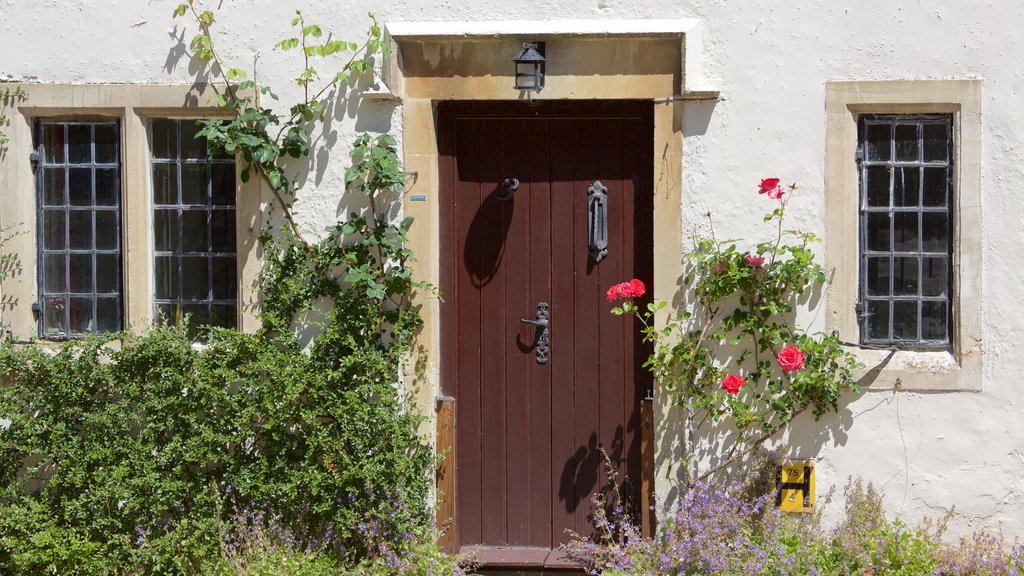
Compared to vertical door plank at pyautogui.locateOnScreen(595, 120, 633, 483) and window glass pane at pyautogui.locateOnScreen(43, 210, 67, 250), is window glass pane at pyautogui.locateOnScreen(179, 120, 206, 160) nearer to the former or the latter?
window glass pane at pyautogui.locateOnScreen(43, 210, 67, 250)

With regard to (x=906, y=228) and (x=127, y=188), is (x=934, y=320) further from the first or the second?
(x=127, y=188)

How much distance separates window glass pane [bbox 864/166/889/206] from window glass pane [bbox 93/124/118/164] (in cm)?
395

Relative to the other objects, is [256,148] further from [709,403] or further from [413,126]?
[709,403]

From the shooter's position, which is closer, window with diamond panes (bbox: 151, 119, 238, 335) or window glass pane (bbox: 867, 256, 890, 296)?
window glass pane (bbox: 867, 256, 890, 296)

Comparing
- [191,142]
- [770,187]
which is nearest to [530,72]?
[770,187]

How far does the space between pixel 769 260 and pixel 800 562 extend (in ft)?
4.86

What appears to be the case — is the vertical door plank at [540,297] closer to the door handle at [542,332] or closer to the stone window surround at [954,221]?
the door handle at [542,332]

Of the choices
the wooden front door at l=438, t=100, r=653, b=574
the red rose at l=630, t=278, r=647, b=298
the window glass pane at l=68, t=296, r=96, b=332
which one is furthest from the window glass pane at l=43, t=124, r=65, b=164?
the red rose at l=630, t=278, r=647, b=298

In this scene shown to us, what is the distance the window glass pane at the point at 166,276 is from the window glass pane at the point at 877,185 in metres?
3.65

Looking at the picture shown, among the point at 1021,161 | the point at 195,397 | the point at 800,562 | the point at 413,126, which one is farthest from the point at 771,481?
the point at 195,397

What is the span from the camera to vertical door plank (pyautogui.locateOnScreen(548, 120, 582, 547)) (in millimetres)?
5848

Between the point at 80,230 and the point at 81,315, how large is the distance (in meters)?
0.46

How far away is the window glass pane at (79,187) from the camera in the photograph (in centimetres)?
601

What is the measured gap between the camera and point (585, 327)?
5871 millimetres
